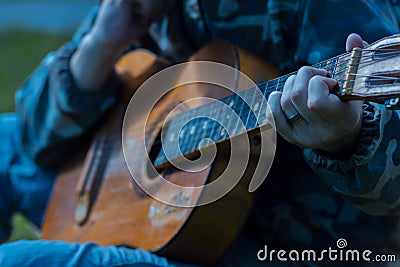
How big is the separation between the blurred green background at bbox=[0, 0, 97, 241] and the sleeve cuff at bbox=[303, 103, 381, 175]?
1.83 m

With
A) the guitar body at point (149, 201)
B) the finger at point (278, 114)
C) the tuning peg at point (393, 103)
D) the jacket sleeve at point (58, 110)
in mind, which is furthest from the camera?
the jacket sleeve at point (58, 110)

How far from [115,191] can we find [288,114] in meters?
0.50

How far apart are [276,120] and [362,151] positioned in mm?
105

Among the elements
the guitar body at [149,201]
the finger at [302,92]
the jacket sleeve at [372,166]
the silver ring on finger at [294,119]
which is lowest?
the guitar body at [149,201]

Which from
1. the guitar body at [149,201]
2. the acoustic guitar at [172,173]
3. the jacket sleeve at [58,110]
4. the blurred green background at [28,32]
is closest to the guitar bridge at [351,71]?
the acoustic guitar at [172,173]

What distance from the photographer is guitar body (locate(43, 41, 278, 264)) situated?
3.59ft

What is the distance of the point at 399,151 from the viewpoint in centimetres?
89

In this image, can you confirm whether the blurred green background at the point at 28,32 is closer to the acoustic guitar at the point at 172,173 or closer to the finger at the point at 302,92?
the acoustic guitar at the point at 172,173

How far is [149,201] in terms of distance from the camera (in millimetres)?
1192

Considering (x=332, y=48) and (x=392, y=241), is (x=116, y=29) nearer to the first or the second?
(x=332, y=48)

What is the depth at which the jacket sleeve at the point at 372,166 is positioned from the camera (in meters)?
0.88

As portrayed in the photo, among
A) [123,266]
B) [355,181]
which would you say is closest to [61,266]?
[123,266]

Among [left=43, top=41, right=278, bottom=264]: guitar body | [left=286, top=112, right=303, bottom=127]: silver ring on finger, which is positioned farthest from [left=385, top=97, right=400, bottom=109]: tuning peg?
[left=43, top=41, right=278, bottom=264]: guitar body

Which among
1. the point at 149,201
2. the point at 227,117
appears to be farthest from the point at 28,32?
the point at 227,117
